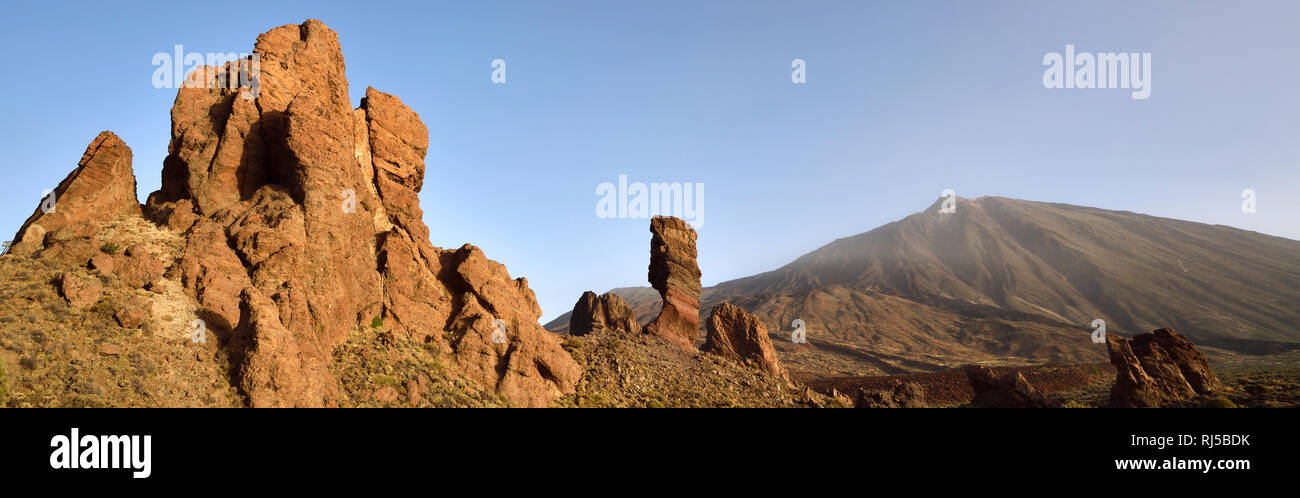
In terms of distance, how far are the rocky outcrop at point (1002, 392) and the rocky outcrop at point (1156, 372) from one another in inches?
169

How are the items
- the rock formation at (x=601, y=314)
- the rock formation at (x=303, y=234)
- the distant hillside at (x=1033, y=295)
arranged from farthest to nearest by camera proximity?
the distant hillside at (x=1033, y=295)
the rock formation at (x=601, y=314)
the rock formation at (x=303, y=234)

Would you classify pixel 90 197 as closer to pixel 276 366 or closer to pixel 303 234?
pixel 303 234

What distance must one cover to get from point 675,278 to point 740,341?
6.94 m

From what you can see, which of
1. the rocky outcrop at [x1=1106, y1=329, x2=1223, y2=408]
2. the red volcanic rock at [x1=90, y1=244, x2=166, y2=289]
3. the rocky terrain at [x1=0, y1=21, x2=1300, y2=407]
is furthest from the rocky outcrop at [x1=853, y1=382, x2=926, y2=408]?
the red volcanic rock at [x1=90, y1=244, x2=166, y2=289]

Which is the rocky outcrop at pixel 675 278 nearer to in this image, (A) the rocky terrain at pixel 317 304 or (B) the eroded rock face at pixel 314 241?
(A) the rocky terrain at pixel 317 304

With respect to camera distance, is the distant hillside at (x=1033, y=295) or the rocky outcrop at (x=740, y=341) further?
the distant hillside at (x=1033, y=295)

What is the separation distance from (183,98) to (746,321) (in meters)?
35.3

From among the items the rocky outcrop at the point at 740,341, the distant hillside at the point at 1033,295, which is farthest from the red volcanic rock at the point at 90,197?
the distant hillside at the point at 1033,295

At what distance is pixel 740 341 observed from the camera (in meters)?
45.2

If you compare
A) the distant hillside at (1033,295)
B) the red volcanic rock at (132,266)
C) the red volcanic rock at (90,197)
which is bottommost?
the distant hillside at (1033,295)

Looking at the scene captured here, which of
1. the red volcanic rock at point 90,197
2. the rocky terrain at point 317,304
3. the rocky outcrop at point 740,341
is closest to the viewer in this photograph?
the rocky terrain at point 317,304

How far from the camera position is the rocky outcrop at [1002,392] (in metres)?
34.8

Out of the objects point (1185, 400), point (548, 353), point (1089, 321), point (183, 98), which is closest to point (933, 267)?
point (1089, 321)
